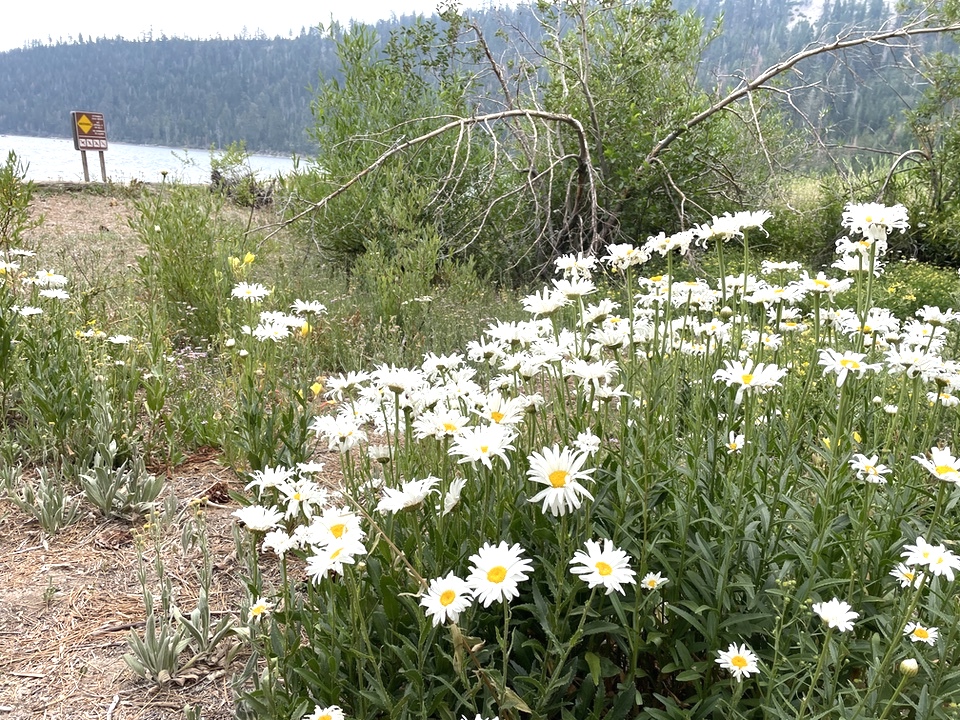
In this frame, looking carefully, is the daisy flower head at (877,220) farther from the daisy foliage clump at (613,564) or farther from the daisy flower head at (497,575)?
the daisy flower head at (497,575)

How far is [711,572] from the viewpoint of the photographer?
4.99ft

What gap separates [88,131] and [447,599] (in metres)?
19.5

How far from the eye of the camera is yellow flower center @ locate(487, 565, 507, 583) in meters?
1.16

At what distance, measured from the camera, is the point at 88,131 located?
16578mm

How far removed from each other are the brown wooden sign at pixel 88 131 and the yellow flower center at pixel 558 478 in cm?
1909

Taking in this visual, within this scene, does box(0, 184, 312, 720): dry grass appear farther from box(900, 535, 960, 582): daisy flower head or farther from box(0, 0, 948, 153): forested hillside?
box(0, 0, 948, 153): forested hillside

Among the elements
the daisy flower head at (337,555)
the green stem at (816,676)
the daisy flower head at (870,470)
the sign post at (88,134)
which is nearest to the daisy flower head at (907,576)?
the daisy flower head at (870,470)

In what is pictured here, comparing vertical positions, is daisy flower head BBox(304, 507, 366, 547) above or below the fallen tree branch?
below

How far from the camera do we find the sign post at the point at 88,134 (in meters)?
16.3

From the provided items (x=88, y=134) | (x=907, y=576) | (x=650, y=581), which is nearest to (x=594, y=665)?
(x=650, y=581)

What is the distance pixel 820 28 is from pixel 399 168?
446 cm

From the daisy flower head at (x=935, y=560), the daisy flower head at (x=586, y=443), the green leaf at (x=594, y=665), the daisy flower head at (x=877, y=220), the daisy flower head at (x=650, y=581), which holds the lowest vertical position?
the green leaf at (x=594, y=665)

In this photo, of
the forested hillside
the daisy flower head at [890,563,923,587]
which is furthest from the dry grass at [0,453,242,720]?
the forested hillside

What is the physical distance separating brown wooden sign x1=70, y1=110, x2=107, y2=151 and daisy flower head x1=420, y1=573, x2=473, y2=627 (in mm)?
19074
